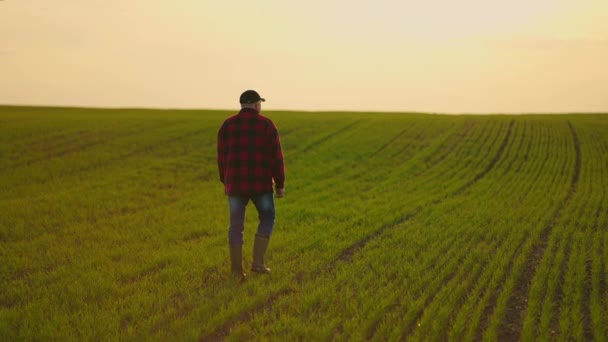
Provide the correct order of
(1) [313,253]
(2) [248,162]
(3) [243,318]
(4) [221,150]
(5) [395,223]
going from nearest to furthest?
(3) [243,318] < (2) [248,162] < (4) [221,150] < (1) [313,253] < (5) [395,223]

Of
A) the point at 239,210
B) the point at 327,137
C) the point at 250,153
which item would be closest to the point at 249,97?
the point at 250,153

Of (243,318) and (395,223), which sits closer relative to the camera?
(243,318)

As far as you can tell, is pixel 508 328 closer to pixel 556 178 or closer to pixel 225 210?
pixel 225 210

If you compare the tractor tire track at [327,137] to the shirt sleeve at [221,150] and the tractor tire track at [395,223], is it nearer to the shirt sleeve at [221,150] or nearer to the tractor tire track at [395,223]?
the tractor tire track at [395,223]

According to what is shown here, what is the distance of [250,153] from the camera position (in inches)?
249

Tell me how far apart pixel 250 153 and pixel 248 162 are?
0.12 metres

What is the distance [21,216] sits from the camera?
10.7 meters

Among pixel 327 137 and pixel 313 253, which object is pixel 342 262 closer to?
pixel 313 253

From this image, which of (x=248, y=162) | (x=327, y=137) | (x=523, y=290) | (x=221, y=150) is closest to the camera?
(x=523, y=290)

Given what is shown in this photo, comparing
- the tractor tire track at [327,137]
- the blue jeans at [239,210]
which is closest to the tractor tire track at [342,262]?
the blue jeans at [239,210]

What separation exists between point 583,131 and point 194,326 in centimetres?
3393

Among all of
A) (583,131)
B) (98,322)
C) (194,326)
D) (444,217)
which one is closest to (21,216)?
(98,322)

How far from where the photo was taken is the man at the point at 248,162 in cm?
632

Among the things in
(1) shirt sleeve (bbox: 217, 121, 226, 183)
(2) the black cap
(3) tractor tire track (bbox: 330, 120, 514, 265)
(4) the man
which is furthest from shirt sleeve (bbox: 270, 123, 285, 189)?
(3) tractor tire track (bbox: 330, 120, 514, 265)
